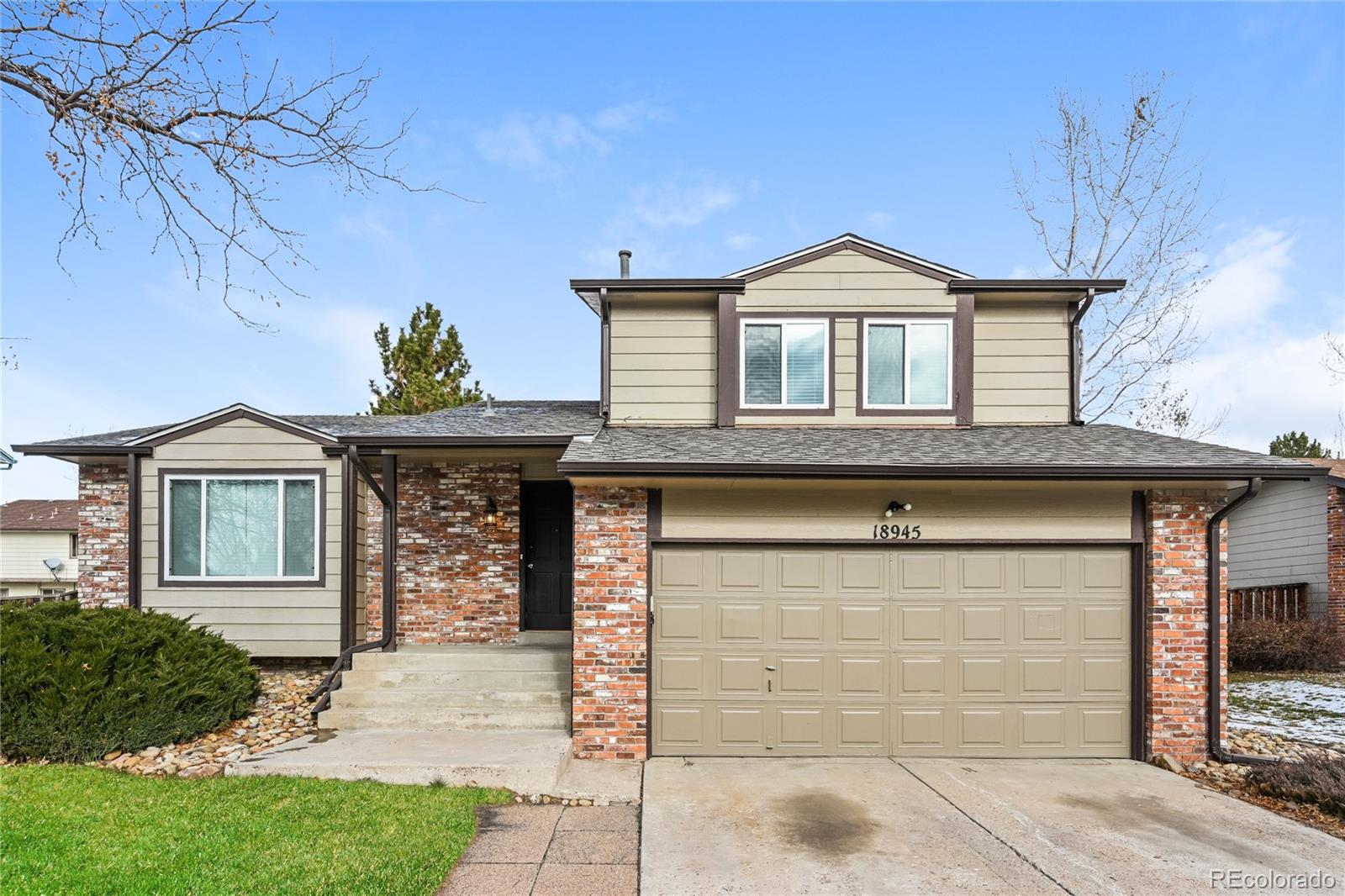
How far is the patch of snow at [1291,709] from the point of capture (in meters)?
8.59

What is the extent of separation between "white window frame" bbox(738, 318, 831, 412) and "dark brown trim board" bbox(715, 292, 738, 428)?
0.07m

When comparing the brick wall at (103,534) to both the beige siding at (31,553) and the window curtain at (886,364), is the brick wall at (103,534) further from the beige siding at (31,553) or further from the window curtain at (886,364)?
the beige siding at (31,553)

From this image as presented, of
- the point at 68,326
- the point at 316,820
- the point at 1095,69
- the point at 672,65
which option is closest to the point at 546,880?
the point at 316,820

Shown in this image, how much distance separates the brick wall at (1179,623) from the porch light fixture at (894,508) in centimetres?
235

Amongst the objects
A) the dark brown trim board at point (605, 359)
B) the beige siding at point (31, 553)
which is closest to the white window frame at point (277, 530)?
the dark brown trim board at point (605, 359)

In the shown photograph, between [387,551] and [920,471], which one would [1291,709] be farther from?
[387,551]

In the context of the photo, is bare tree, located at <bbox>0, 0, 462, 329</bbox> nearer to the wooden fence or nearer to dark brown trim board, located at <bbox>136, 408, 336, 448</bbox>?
dark brown trim board, located at <bbox>136, 408, 336, 448</bbox>

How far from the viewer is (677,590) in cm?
772

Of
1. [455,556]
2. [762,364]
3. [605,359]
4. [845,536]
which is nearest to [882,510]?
[845,536]

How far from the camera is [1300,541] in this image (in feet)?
50.2

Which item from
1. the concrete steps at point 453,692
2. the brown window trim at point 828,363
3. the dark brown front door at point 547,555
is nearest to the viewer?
the concrete steps at point 453,692

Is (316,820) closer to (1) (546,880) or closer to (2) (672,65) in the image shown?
(1) (546,880)

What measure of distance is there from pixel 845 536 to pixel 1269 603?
43.9 feet

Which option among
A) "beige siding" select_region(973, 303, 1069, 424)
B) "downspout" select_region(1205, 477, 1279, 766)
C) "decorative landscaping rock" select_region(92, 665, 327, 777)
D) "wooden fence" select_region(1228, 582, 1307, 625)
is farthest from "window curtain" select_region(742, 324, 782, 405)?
"wooden fence" select_region(1228, 582, 1307, 625)
